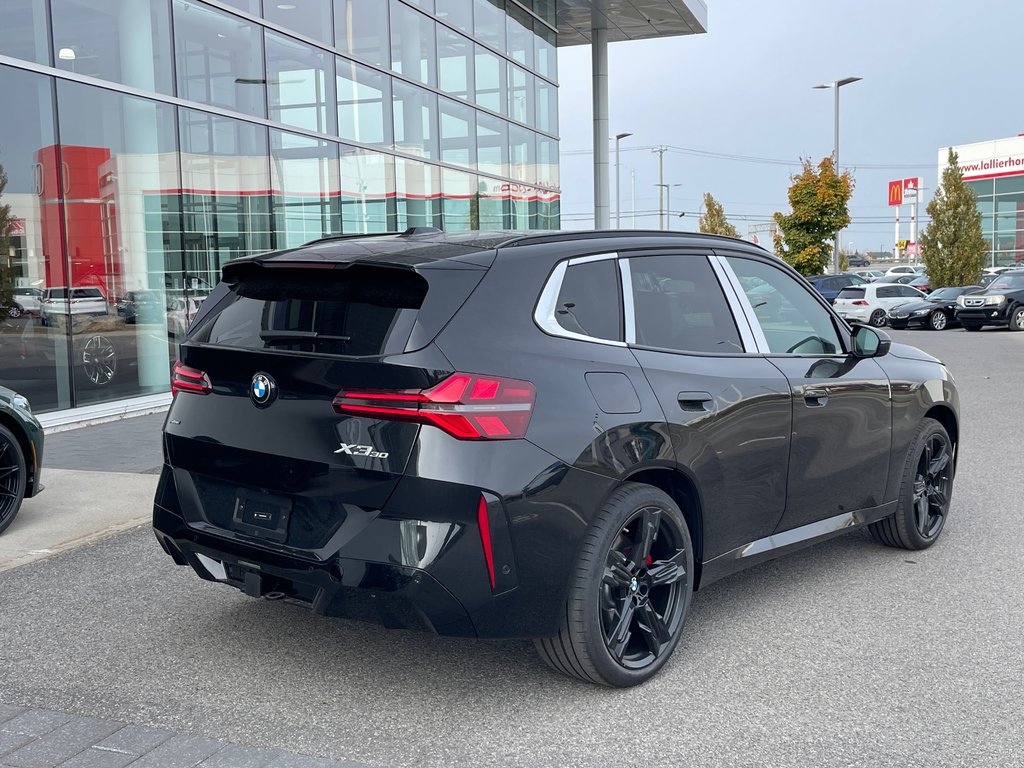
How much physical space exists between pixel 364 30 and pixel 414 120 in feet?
7.14

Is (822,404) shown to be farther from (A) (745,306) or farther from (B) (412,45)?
(B) (412,45)

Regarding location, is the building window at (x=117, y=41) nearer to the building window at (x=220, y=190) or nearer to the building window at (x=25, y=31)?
the building window at (x=25, y=31)

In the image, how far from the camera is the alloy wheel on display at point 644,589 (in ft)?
12.6

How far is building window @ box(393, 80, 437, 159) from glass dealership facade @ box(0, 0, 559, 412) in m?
0.04

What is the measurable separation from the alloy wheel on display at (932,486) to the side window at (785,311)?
3.42 feet

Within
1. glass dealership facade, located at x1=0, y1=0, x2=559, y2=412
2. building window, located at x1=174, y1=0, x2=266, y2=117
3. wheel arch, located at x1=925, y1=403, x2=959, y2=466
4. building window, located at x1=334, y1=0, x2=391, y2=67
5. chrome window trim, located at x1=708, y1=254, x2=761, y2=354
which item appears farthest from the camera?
building window, located at x1=334, y1=0, x2=391, y2=67

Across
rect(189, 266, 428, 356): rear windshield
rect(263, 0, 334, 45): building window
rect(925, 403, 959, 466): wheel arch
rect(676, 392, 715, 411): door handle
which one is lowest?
rect(925, 403, 959, 466): wheel arch

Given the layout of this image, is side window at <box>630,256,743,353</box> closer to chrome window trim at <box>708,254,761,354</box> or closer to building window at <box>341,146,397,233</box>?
chrome window trim at <box>708,254,761,354</box>

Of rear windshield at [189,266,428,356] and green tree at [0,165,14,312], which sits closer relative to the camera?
rear windshield at [189,266,428,356]

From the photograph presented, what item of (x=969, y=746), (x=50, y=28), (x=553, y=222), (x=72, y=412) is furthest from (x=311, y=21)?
(x=969, y=746)

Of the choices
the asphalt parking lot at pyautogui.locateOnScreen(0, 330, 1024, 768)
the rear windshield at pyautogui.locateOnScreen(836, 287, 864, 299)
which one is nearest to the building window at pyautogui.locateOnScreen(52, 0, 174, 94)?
the asphalt parking lot at pyautogui.locateOnScreen(0, 330, 1024, 768)

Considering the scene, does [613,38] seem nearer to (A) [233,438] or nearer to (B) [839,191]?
(B) [839,191]

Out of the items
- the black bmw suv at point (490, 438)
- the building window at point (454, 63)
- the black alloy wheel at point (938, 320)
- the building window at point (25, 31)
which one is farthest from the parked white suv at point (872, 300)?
the black bmw suv at point (490, 438)

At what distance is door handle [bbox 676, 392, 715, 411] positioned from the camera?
161 inches
